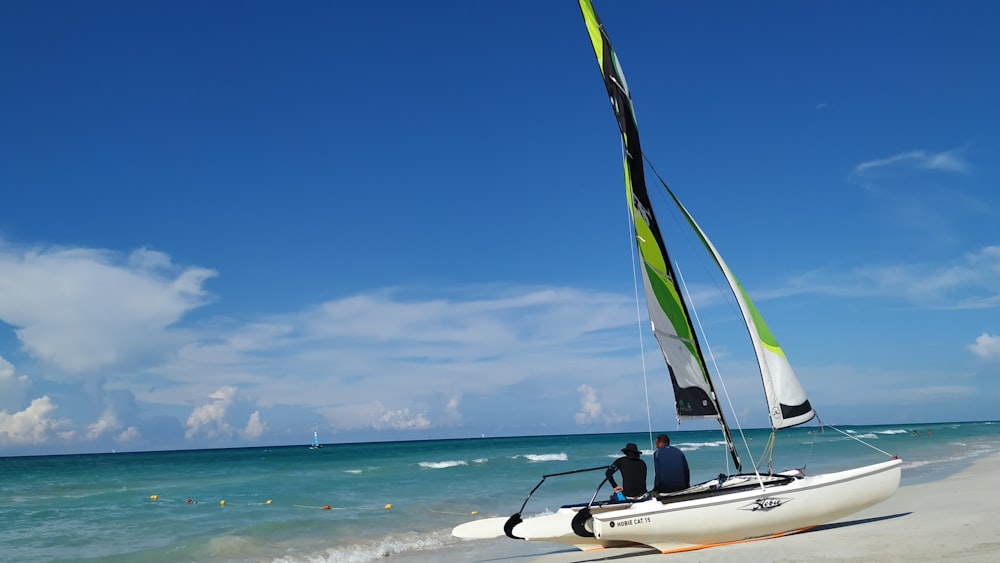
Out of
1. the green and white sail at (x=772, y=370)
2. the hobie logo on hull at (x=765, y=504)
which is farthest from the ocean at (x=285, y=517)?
the hobie logo on hull at (x=765, y=504)

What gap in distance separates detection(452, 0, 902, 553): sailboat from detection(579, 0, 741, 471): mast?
2 cm

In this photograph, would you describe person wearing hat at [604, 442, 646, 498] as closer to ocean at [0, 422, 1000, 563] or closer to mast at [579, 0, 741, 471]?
mast at [579, 0, 741, 471]

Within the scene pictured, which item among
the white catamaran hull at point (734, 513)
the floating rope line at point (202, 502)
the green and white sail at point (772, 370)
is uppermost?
the green and white sail at point (772, 370)

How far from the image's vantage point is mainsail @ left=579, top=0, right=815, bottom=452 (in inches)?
435

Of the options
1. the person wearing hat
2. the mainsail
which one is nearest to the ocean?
the mainsail

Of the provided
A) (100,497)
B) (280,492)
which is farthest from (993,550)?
(100,497)

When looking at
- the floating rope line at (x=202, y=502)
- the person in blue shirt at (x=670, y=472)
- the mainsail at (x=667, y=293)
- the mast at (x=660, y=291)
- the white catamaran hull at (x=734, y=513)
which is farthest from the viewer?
the floating rope line at (x=202, y=502)

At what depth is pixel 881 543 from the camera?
8914mm

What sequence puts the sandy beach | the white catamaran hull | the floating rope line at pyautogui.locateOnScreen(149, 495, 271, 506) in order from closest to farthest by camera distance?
the sandy beach → the white catamaran hull → the floating rope line at pyautogui.locateOnScreen(149, 495, 271, 506)

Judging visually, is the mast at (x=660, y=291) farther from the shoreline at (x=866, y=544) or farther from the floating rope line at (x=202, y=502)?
the floating rope line at (x=202, y=502)

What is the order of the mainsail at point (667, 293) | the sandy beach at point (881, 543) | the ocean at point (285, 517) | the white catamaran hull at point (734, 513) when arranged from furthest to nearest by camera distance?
the ocean at point (285, 517)
the mainsail at point (667, 293)
the white catamaran hull at point (734, 513)
the sandy beach at point (881, 543)

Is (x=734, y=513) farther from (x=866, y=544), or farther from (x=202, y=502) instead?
(x=202, y=502)

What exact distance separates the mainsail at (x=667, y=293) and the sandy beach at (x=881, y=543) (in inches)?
74.8

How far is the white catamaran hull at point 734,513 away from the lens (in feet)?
31.9
